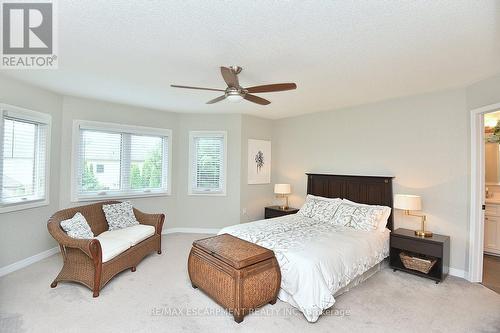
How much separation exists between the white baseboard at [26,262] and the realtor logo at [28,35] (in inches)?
102

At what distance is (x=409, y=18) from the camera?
1886 millimetres

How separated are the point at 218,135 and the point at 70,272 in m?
3.45

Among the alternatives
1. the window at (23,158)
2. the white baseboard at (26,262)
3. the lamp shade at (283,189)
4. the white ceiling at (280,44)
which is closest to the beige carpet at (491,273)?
the white ceiling at (280,44)

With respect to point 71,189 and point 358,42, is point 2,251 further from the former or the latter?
point 358,42

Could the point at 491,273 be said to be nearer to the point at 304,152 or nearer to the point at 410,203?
the point at 410,203

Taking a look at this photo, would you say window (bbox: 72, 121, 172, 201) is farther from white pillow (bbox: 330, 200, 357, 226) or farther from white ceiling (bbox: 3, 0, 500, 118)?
white pillow (bbox: 330, 200, 357, 226)

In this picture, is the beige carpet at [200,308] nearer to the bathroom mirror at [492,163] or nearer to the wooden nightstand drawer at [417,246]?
the wooden nightstand drawer at [417,246]

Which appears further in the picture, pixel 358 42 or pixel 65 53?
pixel 65 53

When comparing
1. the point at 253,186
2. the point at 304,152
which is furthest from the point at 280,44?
the point at 253,186

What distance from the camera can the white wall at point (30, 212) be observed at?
3337mm

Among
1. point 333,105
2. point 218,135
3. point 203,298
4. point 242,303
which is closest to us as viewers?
point 242,303

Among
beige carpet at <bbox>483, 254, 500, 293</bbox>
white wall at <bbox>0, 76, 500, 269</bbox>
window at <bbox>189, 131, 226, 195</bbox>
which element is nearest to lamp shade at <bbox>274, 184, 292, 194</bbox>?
white wall at <bbox>0, 76, 500, 269</bbox>

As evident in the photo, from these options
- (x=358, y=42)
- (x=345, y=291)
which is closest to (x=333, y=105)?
(x=358, y=42)

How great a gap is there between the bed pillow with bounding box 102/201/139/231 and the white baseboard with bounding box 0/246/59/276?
3.57 feet
